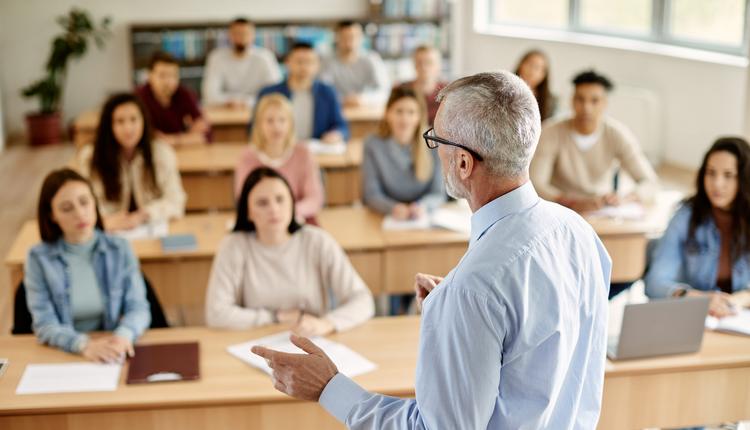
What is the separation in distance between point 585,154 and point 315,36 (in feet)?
18.2

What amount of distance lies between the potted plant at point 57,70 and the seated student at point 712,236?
23.6ft

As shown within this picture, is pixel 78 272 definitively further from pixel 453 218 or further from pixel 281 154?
pixel 453 218

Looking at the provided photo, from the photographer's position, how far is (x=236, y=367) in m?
2.74

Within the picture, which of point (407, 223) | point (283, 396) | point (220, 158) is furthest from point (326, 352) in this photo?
point (220, 158)

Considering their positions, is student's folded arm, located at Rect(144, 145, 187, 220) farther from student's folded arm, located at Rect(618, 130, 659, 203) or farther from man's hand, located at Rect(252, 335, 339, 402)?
man's hand, located at Rect(252, 335, 339, 402)

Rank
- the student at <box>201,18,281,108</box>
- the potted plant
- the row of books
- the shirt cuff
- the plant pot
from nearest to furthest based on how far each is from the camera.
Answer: the shirt cuff, the student at <box>201,18,281,108</box>, the potted plant, the plant pot, the row of books

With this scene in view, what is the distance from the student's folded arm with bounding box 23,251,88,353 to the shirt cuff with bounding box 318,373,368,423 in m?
1.39

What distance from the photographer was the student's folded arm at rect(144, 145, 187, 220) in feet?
14.2

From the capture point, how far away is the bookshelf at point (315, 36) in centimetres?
959

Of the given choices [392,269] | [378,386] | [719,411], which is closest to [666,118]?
[392,269]

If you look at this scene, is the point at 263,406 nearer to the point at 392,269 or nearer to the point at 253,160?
the point at 392,269

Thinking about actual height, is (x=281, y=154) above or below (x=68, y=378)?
above

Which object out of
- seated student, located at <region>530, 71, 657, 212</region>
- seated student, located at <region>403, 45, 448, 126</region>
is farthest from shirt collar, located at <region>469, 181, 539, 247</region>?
seated student, located at <region>403, 45, 448, 126</region>

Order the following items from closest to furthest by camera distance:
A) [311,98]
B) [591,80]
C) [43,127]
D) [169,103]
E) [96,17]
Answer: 1. [591,80]
2. [311,98]
3. [169,103]
4. [43,127]
5. [96,17]
